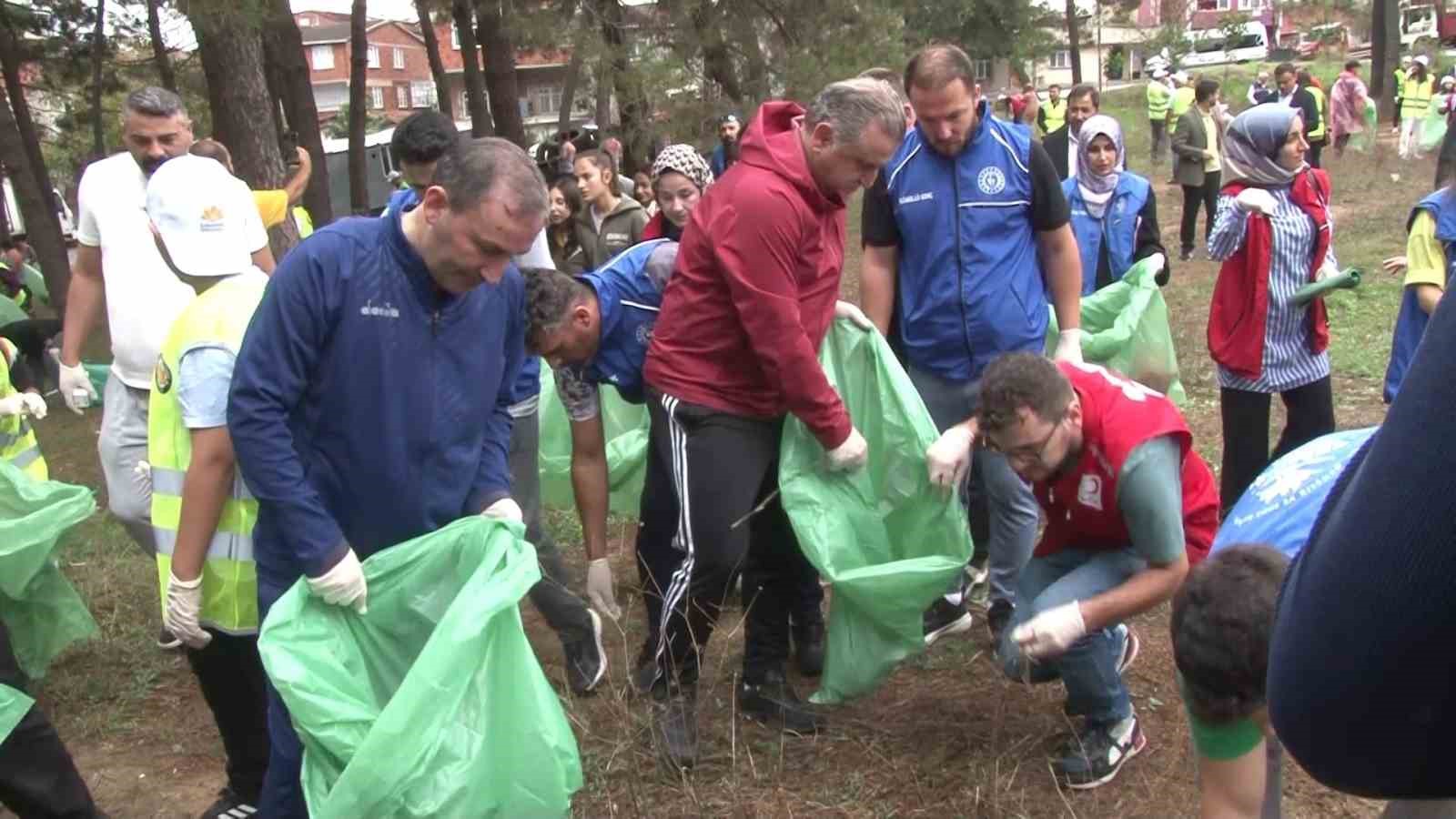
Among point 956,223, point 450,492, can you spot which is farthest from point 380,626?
point 956,223

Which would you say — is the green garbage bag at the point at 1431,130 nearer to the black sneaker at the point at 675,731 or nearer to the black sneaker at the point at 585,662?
the black sneaker at the point at 585,662

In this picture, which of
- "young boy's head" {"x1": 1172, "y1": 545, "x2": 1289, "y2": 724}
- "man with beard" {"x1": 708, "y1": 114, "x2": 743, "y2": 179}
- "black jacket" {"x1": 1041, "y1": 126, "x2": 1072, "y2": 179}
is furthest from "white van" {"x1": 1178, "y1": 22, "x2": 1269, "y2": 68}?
"young boy's head" {"x1": 1172, "y1": 545, "x2": 1289, "y2": 724}

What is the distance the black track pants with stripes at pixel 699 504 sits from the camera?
2.87m

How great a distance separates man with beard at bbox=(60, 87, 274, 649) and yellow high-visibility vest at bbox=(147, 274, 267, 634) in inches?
22.0

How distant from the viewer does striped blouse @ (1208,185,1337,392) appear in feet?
12.9

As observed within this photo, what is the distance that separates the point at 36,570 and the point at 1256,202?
3.51 metres

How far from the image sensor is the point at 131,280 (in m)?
3.35

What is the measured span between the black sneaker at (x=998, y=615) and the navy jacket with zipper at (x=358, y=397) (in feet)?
5.49

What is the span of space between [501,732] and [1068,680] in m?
1.29

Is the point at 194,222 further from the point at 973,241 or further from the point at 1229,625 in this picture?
the point at 1229,625

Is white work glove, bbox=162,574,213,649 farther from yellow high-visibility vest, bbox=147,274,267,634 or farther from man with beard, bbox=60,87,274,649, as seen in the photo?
man with beard, bbox=60,87,274,649

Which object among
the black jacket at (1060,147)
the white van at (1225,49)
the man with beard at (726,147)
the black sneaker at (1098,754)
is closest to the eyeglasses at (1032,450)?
the black sneaker at (1098,754)

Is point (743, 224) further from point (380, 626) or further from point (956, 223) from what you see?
point (380, 626)

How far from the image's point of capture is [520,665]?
6.93 ft
